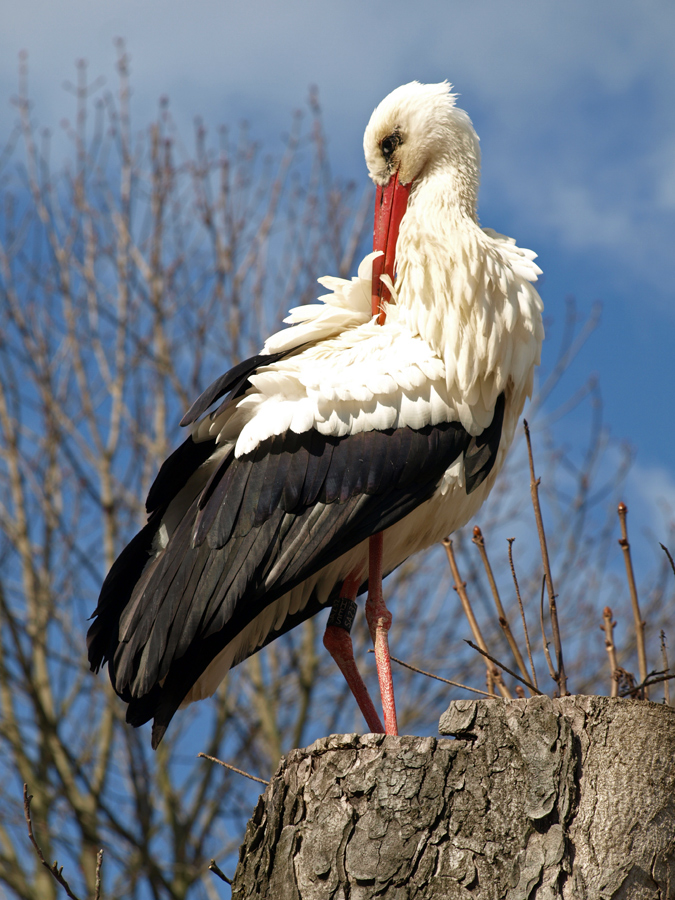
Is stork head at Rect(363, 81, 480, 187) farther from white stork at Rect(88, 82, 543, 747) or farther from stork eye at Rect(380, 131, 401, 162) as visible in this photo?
white stork at Rect(88, 82, 543, 747)

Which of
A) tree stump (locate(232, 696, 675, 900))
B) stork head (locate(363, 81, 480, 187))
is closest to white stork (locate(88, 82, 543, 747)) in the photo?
stork head (locate(363, 81, 480, 187))

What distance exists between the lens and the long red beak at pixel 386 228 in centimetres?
411

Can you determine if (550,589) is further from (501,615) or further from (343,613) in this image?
(343,613)

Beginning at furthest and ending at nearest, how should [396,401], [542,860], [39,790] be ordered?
1. [39,790]
2. [396,401]
3. [542,860]

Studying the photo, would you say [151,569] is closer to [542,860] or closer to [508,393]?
[508,393]

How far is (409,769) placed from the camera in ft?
7.85

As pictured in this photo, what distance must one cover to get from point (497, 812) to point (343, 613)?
1.88 metres

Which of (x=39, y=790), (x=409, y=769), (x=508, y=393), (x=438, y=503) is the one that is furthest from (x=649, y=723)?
(x=39, y=790)

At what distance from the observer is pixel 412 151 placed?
14.2ft

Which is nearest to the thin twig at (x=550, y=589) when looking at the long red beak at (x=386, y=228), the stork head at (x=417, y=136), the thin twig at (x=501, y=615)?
the thin twig at (x=501, y=615)

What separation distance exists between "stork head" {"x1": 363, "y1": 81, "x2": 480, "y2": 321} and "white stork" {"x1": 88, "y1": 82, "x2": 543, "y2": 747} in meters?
0.03

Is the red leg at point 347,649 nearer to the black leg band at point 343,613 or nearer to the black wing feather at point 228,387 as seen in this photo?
the black leg band at point 343,613

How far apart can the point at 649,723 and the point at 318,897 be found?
958mm

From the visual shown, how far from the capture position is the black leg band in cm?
413
